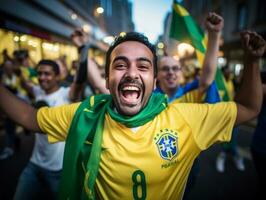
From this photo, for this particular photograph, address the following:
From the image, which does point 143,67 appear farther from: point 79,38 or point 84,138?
point 79,38

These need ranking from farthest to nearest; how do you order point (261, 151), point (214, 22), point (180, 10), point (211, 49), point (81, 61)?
1. point (180, 10)
2. point (261, 151)
3. point (81, 61)
4. point (211, 49)
5. point (214, 22)

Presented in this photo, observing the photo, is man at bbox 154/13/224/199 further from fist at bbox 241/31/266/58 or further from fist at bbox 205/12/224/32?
fist at bbox 241/31/266/58

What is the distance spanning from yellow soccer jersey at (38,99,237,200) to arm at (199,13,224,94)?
2.44 ft

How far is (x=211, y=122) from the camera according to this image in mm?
1715

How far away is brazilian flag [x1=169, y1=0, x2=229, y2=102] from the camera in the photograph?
329cm

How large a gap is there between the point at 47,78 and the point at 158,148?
1914 millimetres

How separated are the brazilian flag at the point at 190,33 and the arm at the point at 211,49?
60cm

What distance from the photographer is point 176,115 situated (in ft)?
5.72

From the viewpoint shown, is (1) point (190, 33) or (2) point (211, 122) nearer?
(2) point (211, 122)

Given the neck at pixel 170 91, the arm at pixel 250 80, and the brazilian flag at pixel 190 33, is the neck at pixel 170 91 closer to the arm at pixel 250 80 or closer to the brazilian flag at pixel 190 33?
the brazilian flag at pixel 190 33

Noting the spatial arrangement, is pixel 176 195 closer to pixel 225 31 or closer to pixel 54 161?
pixel 54 161

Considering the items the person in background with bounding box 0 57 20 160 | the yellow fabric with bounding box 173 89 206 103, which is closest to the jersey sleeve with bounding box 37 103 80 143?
the yellow fabric with bounding box 173 89 206 103

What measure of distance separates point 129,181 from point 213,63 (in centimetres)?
149

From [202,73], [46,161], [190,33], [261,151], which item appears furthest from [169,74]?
[46,161]
